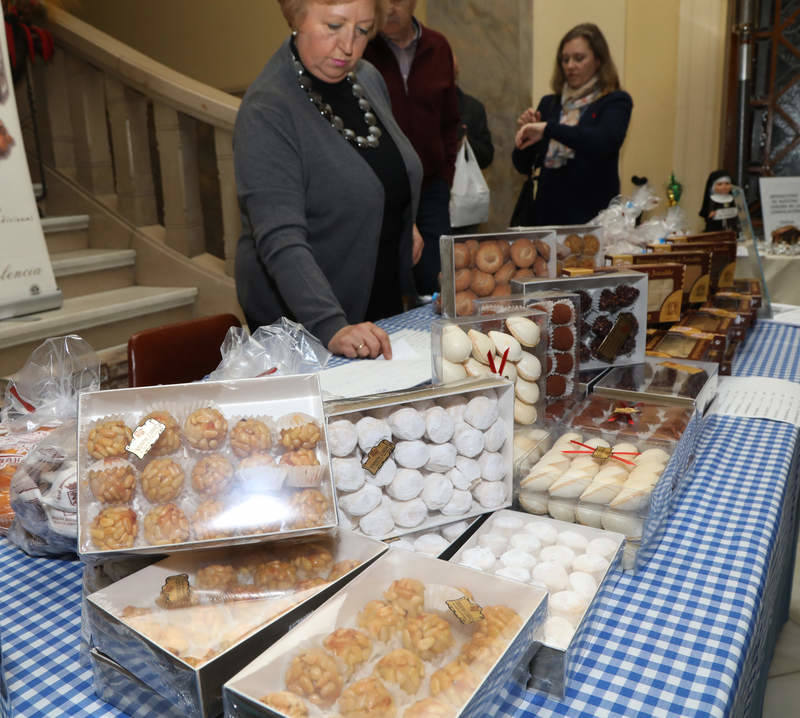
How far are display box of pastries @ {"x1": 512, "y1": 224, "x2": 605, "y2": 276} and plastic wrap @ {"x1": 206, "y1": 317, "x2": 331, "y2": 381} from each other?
32.9 inches

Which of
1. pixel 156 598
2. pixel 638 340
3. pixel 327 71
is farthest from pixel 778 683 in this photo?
pixel 327 71

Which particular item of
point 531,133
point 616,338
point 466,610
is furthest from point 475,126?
point 466,610

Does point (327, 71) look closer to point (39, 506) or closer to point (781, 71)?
point (39, 506)

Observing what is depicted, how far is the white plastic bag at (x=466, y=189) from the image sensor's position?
372cm

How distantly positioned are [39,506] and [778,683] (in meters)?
1.53

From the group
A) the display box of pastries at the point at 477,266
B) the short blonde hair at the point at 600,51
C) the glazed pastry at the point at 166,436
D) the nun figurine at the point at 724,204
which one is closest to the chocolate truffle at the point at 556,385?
the display box of pastries at the point at 477,266

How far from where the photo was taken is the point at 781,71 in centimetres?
443

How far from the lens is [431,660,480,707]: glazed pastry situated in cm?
58

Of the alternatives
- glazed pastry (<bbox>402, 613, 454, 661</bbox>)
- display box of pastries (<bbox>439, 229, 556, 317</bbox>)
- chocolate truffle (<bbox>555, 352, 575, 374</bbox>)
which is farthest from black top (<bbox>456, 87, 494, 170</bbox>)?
glazed pastry (<bbox>402, 613, 454, 661</bbox>)

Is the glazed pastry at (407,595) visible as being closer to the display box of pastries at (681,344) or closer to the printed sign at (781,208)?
the display box of pastries at (681,344)

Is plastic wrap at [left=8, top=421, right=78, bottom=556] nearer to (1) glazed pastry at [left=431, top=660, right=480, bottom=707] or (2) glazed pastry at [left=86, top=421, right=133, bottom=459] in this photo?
(2) glazed pastry at [left=86, top=421, right=133, bottom=459]

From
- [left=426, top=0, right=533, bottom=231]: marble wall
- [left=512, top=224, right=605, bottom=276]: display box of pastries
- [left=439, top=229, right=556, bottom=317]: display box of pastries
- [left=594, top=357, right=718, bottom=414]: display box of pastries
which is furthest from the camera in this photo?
[left=426, top=0, right=533, bottom=231]: marble wall

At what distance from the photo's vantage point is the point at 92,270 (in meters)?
3.79

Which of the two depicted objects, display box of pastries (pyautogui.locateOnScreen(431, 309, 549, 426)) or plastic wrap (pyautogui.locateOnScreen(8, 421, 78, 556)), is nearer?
plastic wrap (pyautogui.locateOnScreen(8, 421, 78, 556))
